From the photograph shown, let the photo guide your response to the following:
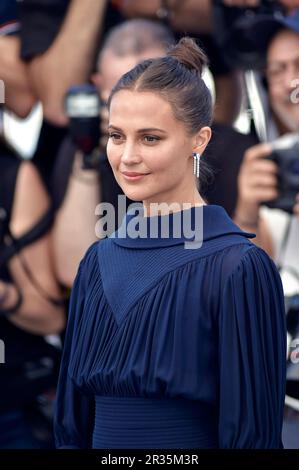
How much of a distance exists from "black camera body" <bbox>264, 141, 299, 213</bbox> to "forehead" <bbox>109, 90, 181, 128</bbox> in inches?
43.1

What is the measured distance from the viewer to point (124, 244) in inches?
78.2

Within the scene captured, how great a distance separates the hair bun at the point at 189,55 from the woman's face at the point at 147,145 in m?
0.13

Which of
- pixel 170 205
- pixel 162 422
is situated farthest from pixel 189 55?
pixel 162 422

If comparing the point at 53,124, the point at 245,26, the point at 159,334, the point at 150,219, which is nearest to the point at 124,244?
the point at 150,219

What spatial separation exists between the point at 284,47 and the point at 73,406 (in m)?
1.55

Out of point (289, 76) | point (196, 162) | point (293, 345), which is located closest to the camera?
point (196, 162)

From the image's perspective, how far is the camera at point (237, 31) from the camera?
10.5ft

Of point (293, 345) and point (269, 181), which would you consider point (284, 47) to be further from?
point (293, 345)

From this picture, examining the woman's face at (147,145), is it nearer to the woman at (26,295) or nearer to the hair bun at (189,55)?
the hair bun at (189,55)

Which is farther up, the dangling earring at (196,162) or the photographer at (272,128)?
the photographer at (272,128)

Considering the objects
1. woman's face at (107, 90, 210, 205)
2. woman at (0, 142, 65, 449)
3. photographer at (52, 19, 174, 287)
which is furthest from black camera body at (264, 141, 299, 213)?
woman's face at (107, 90, 210, 205)

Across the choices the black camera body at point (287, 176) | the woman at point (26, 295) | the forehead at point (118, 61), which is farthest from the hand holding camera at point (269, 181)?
the woman at point (26, 295)

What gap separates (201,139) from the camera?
193 cm

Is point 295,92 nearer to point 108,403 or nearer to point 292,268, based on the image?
point 292,268
